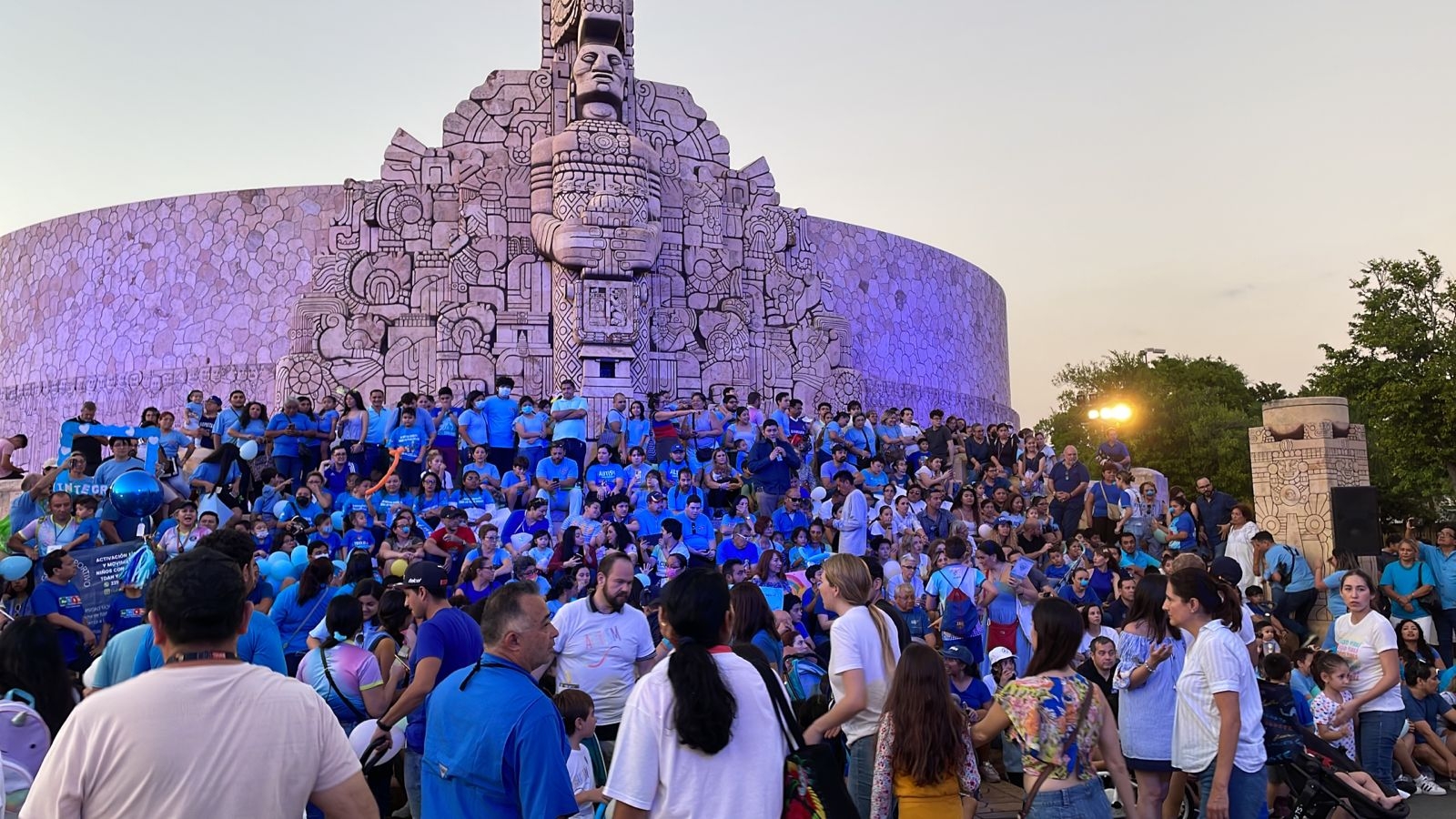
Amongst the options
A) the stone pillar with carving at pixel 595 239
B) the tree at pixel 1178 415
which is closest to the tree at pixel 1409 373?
the tree at pixel 1178 415

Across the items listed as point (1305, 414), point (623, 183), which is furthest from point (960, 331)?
point (1305, 414)

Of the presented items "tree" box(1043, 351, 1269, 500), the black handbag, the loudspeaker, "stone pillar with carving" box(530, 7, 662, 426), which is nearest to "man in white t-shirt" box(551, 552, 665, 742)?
the black handbag

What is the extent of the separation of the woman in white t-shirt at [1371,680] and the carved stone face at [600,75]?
12745 mm

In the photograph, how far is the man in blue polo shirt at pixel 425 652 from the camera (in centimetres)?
429

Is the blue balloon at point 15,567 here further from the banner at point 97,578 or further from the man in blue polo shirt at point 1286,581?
the man in blue polo shirt at point 1286,581

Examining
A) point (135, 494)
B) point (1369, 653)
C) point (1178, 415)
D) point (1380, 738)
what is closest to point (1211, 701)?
point (1369, 653)

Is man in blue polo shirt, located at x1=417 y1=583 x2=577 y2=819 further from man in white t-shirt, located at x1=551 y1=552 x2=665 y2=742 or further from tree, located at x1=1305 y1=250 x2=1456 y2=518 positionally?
tree, located at x1=1305 y1=250 x2=1456 y2=518

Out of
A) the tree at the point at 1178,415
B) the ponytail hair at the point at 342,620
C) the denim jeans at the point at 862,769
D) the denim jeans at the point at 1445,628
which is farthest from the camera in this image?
the tree at the point at 1178,415

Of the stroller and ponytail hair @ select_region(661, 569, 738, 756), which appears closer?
ponytail hair @ select_region(661, 569, 738, 756)

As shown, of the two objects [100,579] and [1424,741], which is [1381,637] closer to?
[1424,741]

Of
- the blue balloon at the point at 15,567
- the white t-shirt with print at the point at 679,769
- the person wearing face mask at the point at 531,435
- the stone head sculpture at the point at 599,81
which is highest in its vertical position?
A: the stone head sculpture at the point at 599,81

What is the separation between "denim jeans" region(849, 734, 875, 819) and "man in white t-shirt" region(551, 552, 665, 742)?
1.22 m

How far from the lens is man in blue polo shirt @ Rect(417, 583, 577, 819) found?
298 centimetres

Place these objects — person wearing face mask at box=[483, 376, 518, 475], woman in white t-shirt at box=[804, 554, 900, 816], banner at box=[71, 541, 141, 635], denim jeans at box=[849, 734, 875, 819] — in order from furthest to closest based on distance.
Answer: person wearing face mask at box=[483, 376, 518, 475] < banner at box=[71, 541, 141, 635] < denim jeans at box=[849, 734, 875, 819] < woman in white t-shirt at box=[804, 554, 900, 816]
